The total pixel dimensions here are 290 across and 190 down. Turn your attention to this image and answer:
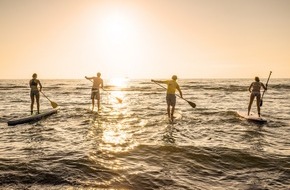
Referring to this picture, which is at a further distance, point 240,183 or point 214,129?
point 214,129

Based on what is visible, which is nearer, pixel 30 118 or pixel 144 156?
pixel 144 156

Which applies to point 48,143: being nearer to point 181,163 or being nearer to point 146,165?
point 146,165

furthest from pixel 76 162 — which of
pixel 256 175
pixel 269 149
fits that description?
pixel 269 149

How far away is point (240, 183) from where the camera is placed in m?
6.29

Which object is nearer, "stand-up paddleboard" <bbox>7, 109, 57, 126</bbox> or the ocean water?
the ocean water

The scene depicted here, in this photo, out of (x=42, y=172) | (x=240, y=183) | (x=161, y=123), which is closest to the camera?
(x=240, y=183)

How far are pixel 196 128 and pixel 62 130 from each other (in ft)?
Result: 22.1

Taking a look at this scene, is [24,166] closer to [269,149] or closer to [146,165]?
[146,165]

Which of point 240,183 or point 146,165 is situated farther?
point 146,165

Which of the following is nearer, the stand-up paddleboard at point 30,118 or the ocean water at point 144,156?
the ocean water at point 144,156

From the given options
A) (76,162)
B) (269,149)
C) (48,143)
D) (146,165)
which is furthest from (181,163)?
(48,143)

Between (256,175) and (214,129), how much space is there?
6.12 metres

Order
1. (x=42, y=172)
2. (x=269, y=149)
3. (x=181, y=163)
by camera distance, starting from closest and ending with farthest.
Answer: (x=42, y=172) < (x=181, y=163) < (x=269, y=149)

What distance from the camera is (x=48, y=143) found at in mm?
9898
